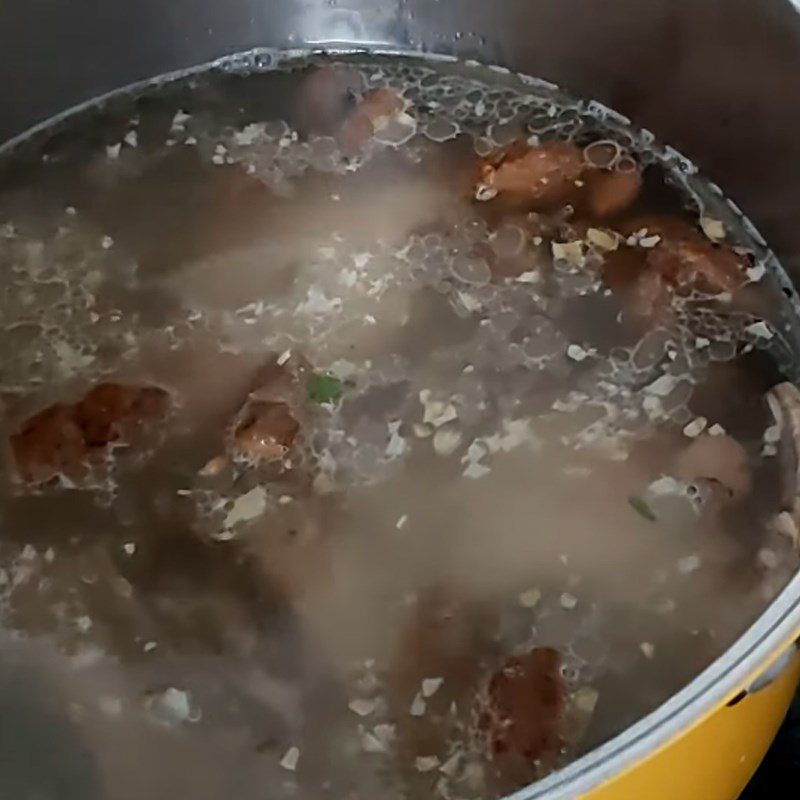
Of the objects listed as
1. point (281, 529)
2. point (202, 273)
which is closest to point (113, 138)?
Answer: point (202, 273)

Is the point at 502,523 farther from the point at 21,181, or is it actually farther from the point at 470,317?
the point at 21,181

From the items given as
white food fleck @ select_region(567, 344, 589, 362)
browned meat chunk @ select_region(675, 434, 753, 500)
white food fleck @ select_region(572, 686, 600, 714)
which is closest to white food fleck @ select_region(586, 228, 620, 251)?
white food fleck @ select_region(567, 344, 589, 362)

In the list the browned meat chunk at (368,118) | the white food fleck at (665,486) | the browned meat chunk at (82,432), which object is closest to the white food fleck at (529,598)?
the white food fleck at (665,486)

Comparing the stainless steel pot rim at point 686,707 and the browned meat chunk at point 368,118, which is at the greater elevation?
the stainless steel pot rim at point 686,707

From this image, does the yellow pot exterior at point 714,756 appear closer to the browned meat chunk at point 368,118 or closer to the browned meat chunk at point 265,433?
the browned meat chunk at point 265,433

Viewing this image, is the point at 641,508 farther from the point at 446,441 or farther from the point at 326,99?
the point at 326,99

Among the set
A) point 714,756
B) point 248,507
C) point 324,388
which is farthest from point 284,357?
point 714,756
